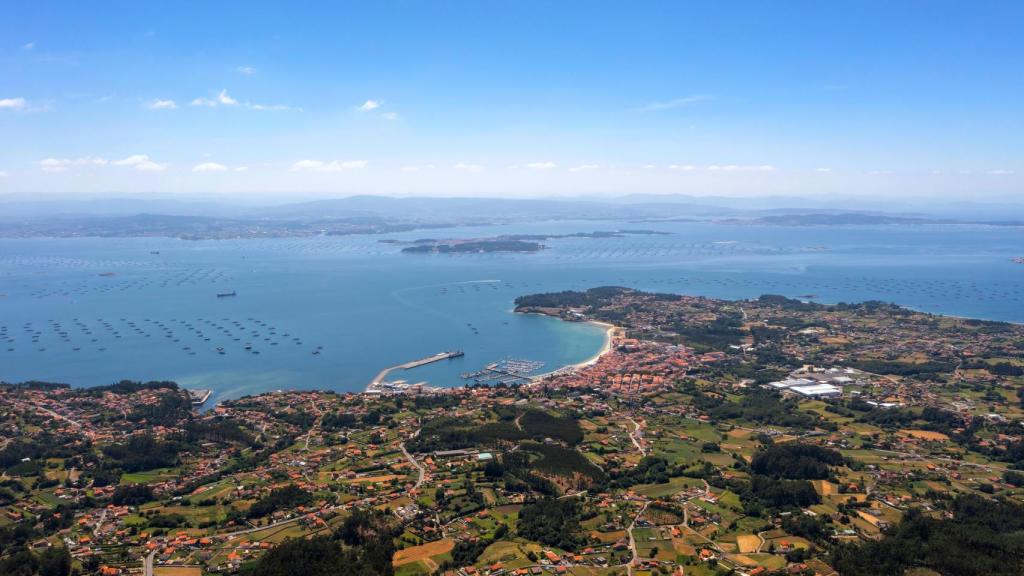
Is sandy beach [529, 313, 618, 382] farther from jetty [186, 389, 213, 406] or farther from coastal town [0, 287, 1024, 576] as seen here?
jetty [186, 389, 213, 406]

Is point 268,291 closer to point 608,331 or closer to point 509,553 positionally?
point 608,331

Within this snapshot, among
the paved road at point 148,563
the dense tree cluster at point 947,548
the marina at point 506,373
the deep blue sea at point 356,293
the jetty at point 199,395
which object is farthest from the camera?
the deep blue sea at point 356,293

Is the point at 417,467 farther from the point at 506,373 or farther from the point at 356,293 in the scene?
the point at 356,293

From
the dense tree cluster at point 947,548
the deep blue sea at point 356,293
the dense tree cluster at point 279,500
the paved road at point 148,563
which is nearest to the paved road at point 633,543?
the dense tree cluster at point 947,548

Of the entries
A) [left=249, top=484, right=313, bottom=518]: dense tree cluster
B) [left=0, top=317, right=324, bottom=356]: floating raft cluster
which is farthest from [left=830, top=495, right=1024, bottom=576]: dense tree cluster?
[left=0, top=317, right=324, bottom=356]: floating raft cluster

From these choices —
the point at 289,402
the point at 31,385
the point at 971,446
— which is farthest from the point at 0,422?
the point at 971,446

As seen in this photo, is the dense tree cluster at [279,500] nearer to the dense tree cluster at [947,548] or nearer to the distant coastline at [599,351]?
the dense tree cluster at [947,548]
